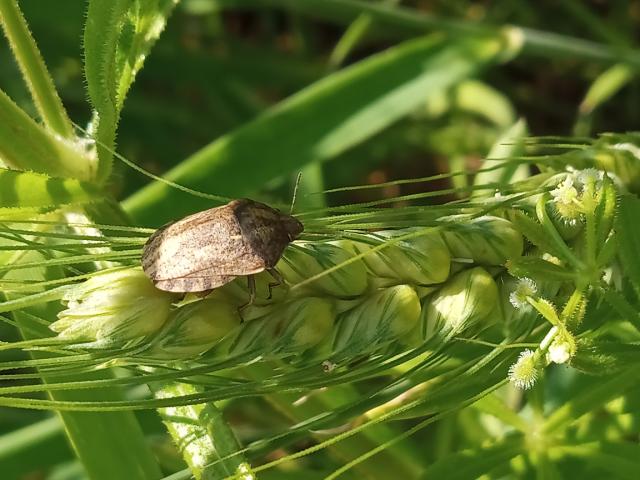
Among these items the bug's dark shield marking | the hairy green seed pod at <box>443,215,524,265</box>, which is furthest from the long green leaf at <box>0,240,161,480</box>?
the hairy green seed pod at <box>443,215,524,265</box>

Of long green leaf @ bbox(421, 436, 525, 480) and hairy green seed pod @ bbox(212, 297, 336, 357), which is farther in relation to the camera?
long green leaf @ bbox(421, 436, 525, 480)

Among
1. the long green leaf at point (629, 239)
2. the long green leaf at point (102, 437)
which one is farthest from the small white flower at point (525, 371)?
the long green leaf at point (102, 437)

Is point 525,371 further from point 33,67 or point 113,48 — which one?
point 33,67

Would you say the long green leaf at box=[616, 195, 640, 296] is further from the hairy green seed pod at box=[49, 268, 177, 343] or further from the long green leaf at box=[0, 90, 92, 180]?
the long green leaf at box=[0, 90, 92, 180]

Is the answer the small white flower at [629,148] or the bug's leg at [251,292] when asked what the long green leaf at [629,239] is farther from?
the bug's leg at [251,292]

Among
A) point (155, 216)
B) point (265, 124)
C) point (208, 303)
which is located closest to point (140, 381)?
point (208, 303)

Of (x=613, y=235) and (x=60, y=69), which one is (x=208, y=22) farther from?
(x=613, y=235)
